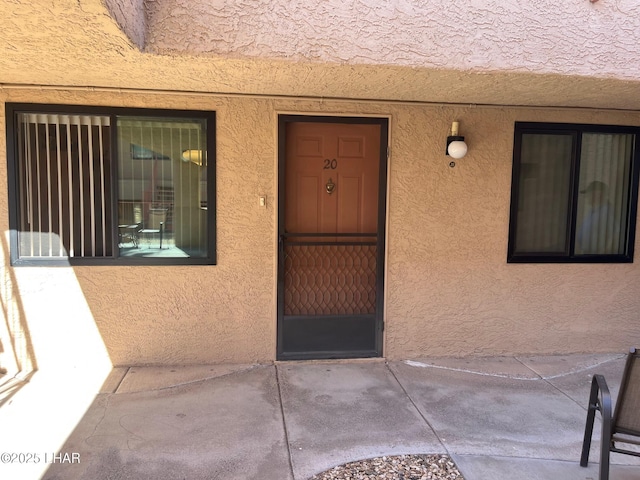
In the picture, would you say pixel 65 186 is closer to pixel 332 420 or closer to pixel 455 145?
pixel 332 420

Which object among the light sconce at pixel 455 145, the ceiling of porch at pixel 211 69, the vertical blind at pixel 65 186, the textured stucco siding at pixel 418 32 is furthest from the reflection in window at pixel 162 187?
the light sconce at pixel 455 145

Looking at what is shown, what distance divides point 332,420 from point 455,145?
2.94m

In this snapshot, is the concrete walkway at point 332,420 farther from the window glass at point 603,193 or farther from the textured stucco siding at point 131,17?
the textured stucco siding at point 131,17

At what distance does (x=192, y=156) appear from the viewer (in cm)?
481

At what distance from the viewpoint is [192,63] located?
3475mm

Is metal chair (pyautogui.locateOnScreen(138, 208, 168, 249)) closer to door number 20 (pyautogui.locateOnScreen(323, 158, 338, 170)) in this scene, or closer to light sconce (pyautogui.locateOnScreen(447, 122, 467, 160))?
door number 20 (pyautogui.locateOnScreen(323, 158, 338, 170))

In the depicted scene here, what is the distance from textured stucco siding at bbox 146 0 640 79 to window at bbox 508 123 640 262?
4.85ft

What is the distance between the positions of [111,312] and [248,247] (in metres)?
1.51

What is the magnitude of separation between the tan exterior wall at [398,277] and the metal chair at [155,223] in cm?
37

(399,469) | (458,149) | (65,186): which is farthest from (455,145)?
(65,186)

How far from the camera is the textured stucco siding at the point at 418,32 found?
3238 millimetres

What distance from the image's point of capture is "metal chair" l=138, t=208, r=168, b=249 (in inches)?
190

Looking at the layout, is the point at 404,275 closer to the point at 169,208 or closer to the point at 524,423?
the point at 524,423

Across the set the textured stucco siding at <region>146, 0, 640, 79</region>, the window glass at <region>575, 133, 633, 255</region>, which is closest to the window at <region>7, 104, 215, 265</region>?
the textured stucco siding at <region>146, 0, 640, 79</region>
